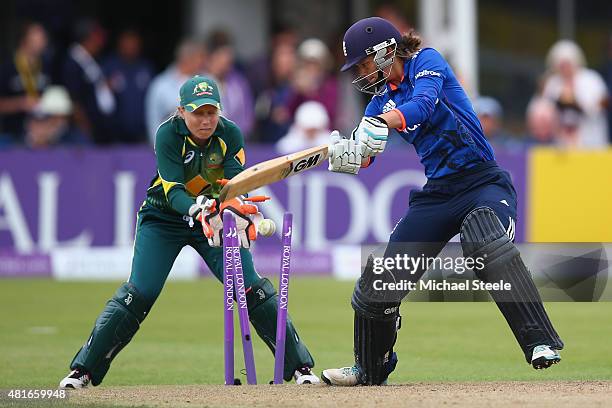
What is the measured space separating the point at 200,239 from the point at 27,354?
7.59 ft

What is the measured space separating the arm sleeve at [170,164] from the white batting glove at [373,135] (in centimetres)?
134

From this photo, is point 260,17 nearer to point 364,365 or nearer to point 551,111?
point 551,111

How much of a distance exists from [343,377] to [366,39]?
2031 mm

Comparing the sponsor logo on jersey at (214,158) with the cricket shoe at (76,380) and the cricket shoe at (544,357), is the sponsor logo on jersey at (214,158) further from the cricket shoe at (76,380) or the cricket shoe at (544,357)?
the cricket shoe at (544,357)

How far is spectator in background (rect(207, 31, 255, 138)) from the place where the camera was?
16125 mm

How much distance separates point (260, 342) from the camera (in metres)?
10.7

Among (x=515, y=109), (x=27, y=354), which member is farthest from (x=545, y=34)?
(x=27, y=354)

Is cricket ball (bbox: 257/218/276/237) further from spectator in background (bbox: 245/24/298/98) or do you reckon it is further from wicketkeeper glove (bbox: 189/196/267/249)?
spectator in background (bbox: 245/24/298/98)

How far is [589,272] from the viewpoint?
7773 millimetres

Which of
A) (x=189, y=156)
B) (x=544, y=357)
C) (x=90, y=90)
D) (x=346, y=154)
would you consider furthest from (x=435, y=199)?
(x=90, y=90)

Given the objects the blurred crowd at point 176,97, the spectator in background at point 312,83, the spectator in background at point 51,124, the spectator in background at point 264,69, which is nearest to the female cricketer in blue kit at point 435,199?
the blurred crowd at point 176,97

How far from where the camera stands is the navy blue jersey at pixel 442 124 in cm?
755

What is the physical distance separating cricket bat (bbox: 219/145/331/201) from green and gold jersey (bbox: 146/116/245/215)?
740 millimetres

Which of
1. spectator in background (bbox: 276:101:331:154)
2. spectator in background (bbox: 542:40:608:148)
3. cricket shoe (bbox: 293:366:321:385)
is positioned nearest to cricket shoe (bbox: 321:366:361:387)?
cricket shoe (bbox: 293:366:321:385)
